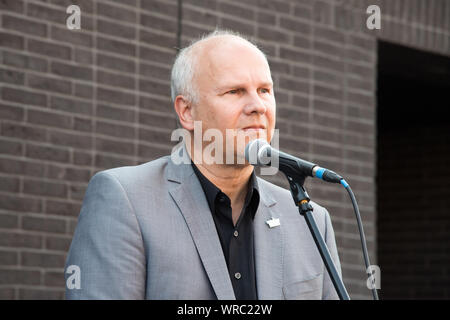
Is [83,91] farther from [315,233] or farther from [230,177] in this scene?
[315,233]

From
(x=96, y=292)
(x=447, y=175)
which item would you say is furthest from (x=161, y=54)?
(x=447, y=175)

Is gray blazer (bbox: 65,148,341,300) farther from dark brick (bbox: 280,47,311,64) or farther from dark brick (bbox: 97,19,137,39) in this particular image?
dark brick (bbox: 280,47,311,64)

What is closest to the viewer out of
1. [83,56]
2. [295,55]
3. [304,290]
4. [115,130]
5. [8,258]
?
[304,290]

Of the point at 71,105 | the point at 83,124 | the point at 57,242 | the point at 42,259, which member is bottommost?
the point at 42,259

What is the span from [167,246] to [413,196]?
7.82 meters

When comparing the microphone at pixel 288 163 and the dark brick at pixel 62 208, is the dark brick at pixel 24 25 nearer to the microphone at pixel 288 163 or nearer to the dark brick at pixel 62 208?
the dark brick at pixel 62 208

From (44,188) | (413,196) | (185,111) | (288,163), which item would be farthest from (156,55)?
(413,196)

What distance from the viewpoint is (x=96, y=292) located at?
3.06 metres

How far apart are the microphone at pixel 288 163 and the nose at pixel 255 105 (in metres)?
0.25

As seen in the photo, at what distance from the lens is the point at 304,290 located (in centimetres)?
351

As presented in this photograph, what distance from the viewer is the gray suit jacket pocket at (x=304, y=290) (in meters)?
3.49

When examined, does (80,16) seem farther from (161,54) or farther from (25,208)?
(25,208)

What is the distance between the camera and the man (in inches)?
125

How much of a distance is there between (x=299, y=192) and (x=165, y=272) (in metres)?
0.63
